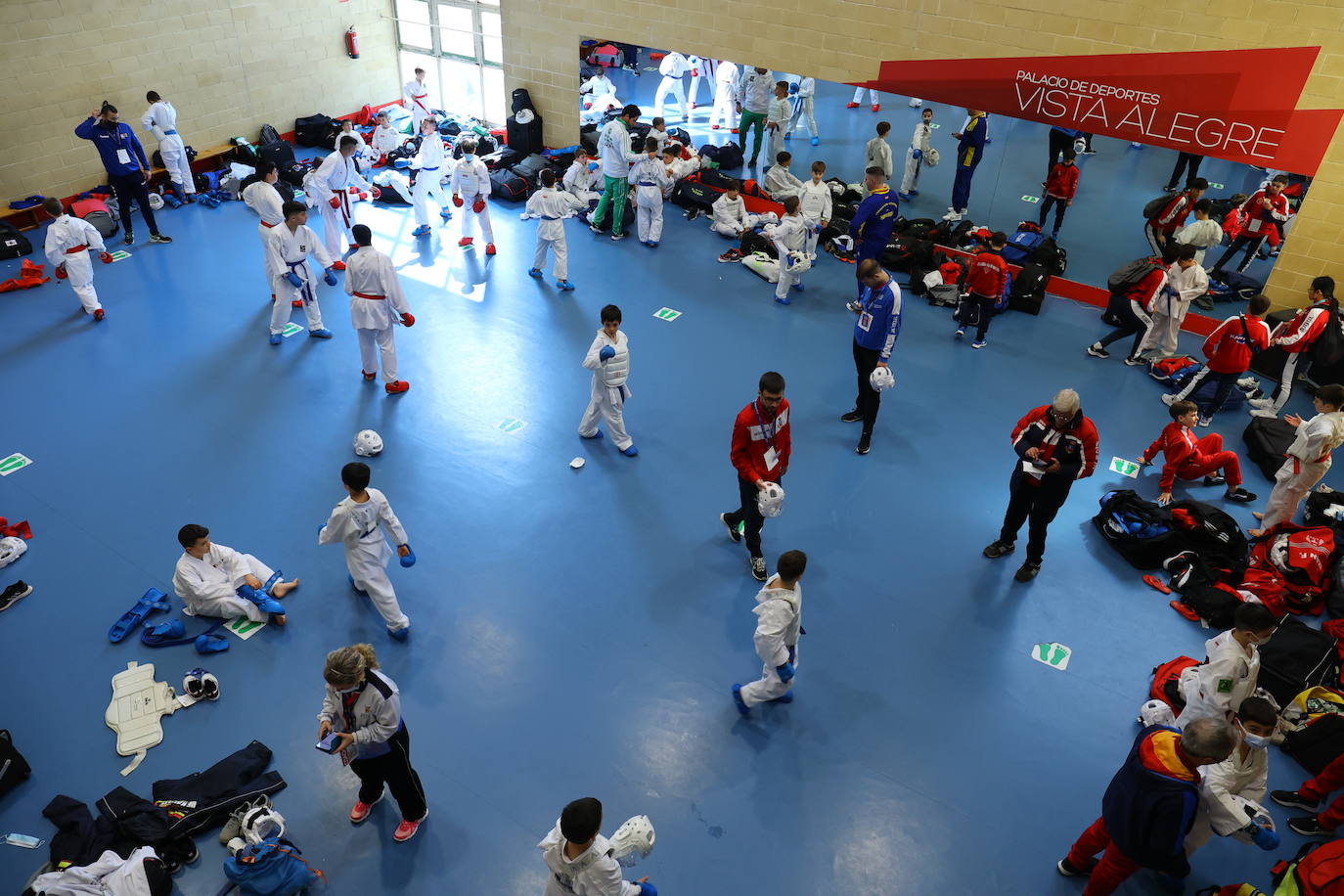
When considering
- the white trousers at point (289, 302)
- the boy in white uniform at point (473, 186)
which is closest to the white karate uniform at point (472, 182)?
the boy in white uniform at point (473, 186)

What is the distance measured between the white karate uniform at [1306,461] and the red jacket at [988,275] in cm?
356

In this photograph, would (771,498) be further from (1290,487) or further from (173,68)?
(173,68)

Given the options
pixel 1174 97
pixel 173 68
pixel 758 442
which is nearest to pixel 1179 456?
pixel 758 442

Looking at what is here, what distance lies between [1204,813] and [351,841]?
4770 mm

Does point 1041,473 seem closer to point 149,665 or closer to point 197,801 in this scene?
point 197,801

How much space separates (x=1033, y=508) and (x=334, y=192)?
9.47 meters

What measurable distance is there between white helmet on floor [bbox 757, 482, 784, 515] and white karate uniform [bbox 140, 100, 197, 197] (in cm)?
1159

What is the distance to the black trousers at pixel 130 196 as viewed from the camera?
461 inches

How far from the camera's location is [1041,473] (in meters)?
6.55

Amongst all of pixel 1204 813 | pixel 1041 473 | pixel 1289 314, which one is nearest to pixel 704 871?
pixel 1204 813

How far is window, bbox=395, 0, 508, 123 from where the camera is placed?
15688 millimetres

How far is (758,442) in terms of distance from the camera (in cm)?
638

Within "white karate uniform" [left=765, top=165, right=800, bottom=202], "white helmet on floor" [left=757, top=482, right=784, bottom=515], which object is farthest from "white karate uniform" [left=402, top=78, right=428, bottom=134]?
"white helmet on floor" [left=757, top=482, right=784, bottom=515]

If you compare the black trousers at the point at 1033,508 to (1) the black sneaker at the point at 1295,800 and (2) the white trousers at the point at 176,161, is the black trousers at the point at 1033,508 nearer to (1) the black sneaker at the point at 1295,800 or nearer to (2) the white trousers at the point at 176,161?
(1) the black sneaker at the point at 1295,800
